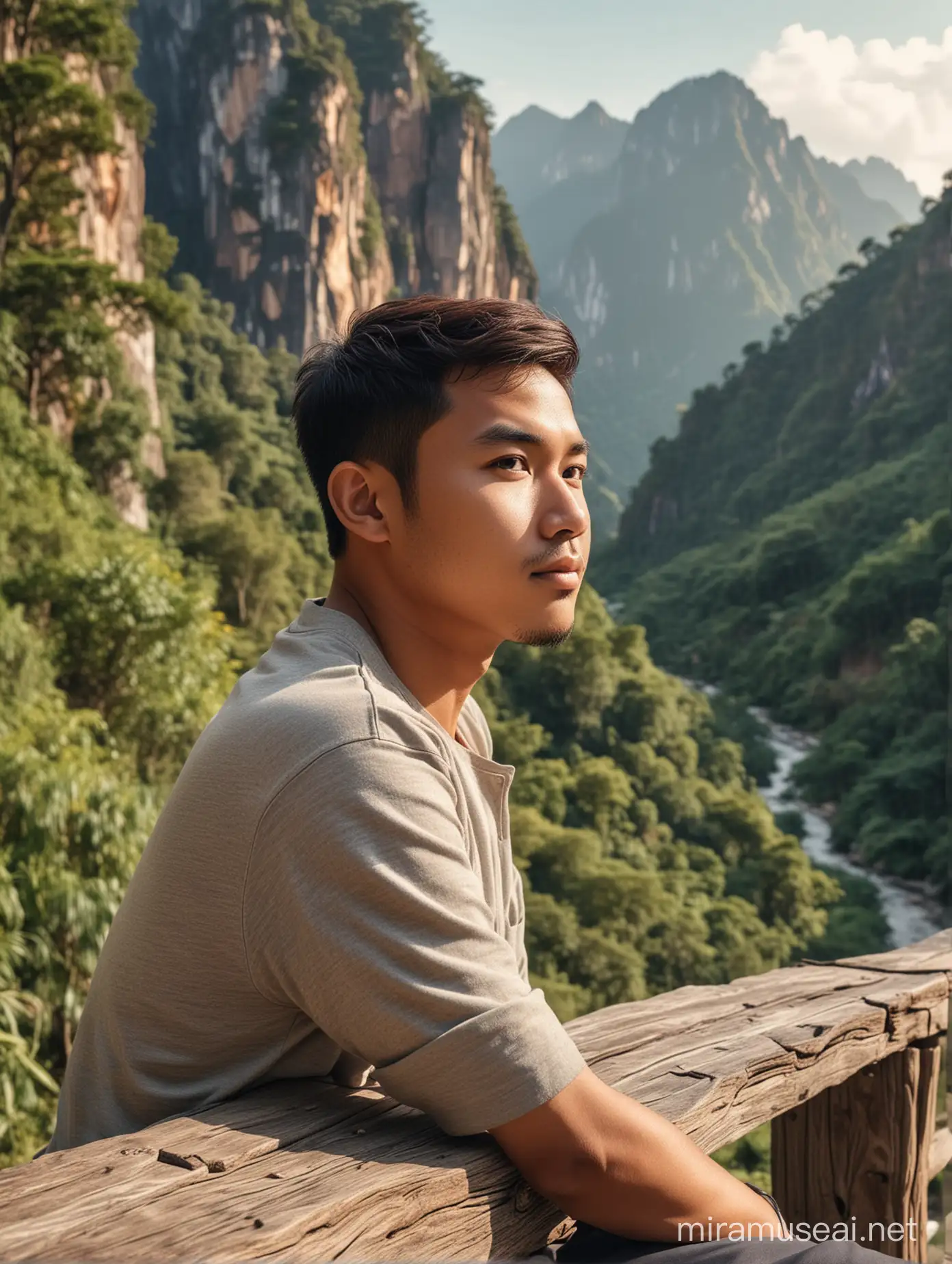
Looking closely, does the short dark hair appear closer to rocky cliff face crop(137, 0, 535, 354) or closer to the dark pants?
the dark pants

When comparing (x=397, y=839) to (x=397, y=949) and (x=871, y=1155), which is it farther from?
(x=871, y=1155)

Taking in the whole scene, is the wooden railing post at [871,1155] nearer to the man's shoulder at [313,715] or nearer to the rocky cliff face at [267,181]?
the man's shoulder at [313,715]

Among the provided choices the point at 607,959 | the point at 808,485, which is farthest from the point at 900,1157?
the point at 808,485

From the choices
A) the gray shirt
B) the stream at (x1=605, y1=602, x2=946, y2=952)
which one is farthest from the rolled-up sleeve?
the stream at (x1=605, y1=602, x2=946, y2=952)

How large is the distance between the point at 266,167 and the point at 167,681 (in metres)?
34.5

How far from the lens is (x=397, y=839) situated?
85 centimetres

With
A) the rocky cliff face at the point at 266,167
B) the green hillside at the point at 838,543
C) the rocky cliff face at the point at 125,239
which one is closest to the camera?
the rocky cliff face at the point at 125,239

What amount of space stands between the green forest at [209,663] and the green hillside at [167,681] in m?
0.03

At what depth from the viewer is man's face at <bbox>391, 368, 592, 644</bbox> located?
1.01 meters

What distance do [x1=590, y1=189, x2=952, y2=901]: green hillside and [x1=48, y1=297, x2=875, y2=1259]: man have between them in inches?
596

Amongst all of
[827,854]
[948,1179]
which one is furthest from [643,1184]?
[827,854]

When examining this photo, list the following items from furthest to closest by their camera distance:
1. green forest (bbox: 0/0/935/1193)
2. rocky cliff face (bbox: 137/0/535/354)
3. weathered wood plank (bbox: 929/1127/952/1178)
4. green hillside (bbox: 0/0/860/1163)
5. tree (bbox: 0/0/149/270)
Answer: rocky cliff face (bbox: 137/0/535/354) < tree (bbox: 0/0/149/270) < green forest (bbox: 0/0/935/1193) < green hillside (bbox: 0/0/860/1163) < weathered wood plank (bbox: 929/1127/952/1178)

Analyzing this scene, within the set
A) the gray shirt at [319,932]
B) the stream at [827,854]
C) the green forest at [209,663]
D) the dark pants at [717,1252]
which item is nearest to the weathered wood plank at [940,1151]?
the dark pants at [717,1252]

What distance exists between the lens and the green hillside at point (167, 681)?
18.4ft
